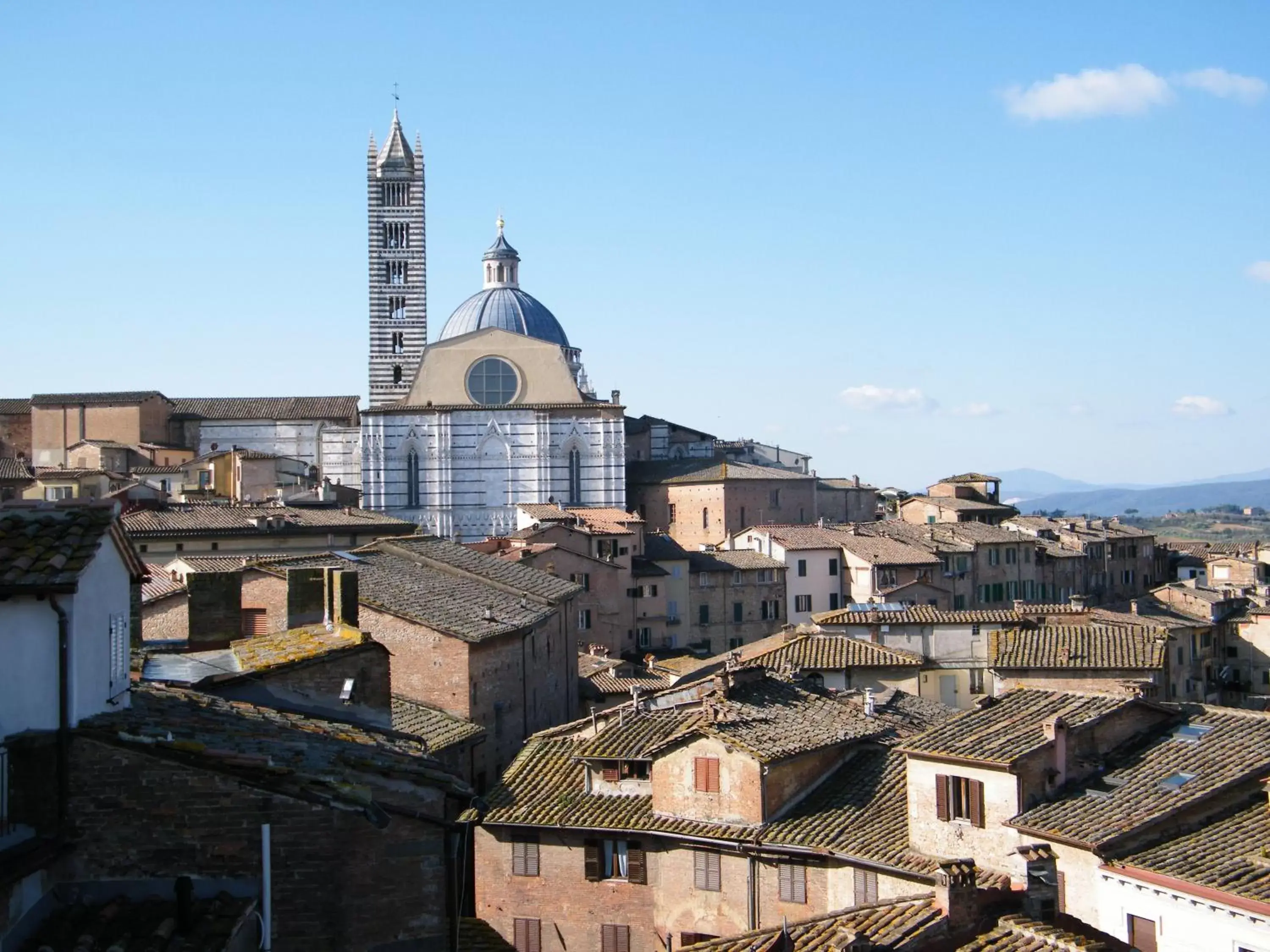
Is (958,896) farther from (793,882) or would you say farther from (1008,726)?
(1008,726)

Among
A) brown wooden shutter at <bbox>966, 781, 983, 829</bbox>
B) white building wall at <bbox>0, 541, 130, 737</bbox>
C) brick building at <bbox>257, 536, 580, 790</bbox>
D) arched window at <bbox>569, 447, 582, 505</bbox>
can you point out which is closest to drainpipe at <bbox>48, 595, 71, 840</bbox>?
white building wall at <bbox>0, 541, 130, 737</bbox>

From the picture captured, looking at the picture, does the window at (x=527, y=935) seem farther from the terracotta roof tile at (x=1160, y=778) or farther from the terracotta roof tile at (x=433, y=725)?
Result: the terracotta roof tile at (x=1160, y=778)

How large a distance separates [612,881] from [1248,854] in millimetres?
8249

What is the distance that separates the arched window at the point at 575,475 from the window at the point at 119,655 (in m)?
65.3

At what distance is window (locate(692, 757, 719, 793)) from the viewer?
19.7m

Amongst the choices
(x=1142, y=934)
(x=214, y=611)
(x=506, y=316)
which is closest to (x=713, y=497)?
(x=506, y=316)

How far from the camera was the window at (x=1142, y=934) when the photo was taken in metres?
15.3

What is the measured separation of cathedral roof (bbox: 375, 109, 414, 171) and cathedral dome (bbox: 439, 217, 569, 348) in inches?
342

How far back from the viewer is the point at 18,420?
8462 centimetres

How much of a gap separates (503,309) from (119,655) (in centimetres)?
8201

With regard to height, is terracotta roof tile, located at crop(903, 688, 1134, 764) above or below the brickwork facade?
below

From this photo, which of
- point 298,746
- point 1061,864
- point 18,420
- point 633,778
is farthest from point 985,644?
point 18,420

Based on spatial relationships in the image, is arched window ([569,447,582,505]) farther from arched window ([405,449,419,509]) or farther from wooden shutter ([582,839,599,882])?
wooden shutter ([582,839,599,882])

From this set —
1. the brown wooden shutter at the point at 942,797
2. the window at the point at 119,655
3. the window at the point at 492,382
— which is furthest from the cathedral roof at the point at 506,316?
the window at the point at 119,655
